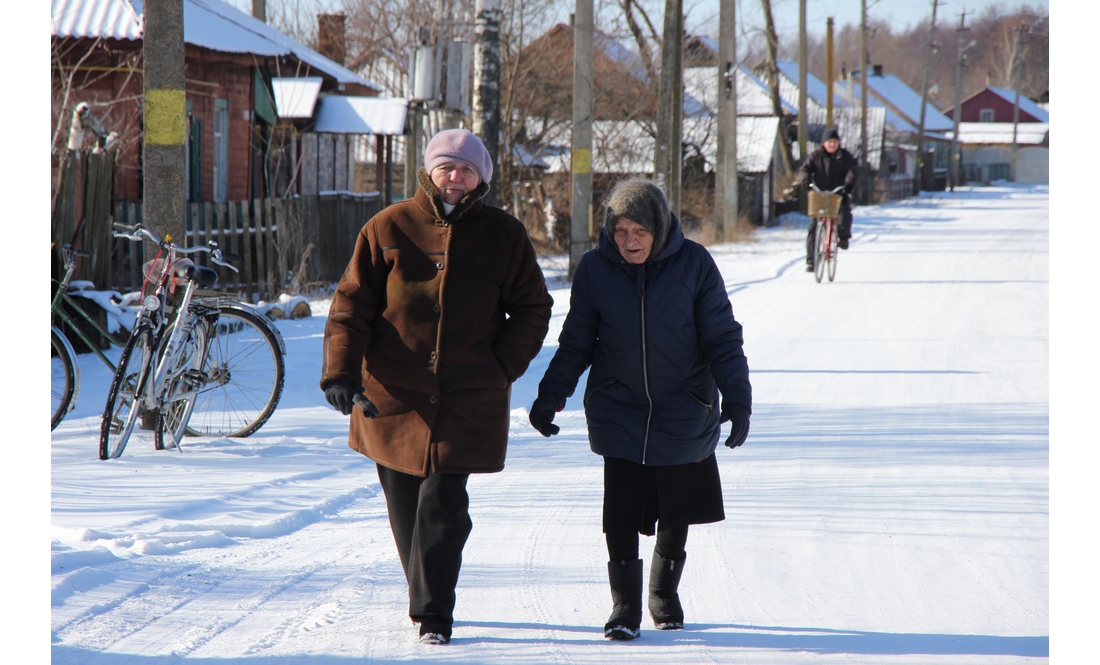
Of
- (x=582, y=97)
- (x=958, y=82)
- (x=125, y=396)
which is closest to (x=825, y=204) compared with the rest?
(x=582, y=97)

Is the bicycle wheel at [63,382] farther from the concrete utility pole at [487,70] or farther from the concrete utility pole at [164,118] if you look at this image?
the concrete utility pole at [487,70]

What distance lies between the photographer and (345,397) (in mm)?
3338

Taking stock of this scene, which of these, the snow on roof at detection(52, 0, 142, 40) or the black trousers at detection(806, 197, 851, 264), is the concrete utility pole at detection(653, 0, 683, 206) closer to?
the black trousers at detection(806, 197, 851, 264)

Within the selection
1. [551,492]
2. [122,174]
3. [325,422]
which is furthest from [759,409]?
[122,174]

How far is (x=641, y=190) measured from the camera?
11.6ft

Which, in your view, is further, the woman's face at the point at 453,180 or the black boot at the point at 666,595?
the black boot at the point at 666,595

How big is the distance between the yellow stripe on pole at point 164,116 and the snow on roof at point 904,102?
80152 millimetres

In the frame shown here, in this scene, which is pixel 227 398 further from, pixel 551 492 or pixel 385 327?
pixel 385 327

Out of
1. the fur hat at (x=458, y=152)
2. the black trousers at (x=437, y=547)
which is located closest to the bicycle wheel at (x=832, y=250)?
the fur hat at (x=458, y=152)

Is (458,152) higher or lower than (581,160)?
lower

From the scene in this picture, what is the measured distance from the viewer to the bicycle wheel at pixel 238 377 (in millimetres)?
5969

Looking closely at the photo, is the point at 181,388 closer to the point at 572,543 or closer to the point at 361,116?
the point at 572,543

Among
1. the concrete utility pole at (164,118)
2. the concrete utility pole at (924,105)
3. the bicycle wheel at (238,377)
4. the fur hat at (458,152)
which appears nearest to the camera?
the fur hat at (458,152)

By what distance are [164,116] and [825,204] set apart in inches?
390
